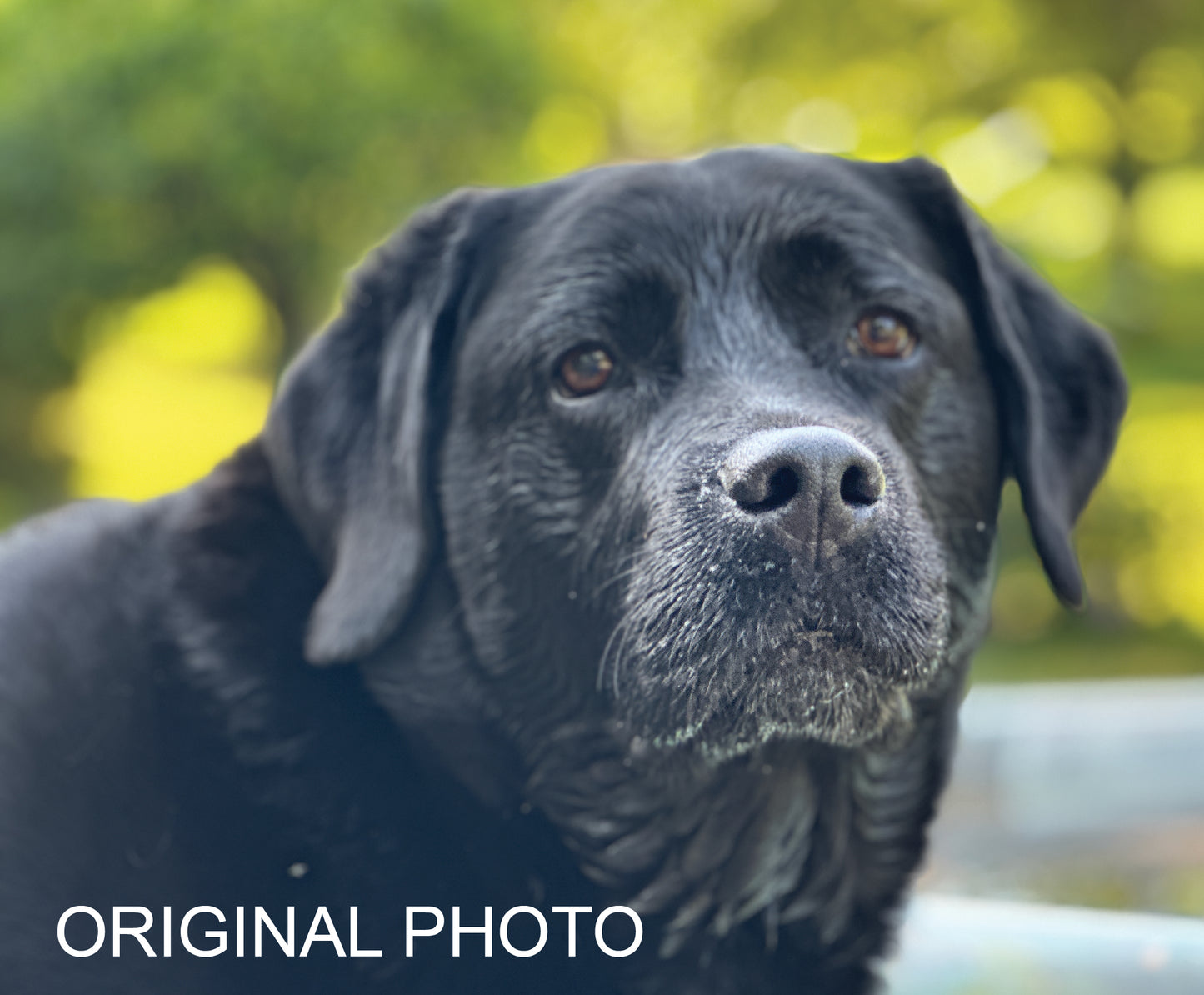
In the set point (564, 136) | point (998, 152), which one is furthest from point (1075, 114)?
point (564, 136)

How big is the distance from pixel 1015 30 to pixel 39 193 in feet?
28.3

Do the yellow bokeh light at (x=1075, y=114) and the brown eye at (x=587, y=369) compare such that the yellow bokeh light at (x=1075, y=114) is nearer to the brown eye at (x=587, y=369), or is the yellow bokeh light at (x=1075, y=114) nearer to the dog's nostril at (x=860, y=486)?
the brown eye at (x=587, y=369)

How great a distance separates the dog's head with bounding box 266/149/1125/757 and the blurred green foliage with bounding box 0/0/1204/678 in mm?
7401

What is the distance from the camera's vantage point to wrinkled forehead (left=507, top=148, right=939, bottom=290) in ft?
7.54

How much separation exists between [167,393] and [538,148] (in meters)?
5.36

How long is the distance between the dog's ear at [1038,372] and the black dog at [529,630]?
0.01 meters

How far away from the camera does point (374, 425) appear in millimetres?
2432

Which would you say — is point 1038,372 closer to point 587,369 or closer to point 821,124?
point 587,369

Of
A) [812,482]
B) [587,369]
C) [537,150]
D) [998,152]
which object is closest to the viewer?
[812,482]

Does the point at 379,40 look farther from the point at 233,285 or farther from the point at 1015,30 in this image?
the point at 1015,30

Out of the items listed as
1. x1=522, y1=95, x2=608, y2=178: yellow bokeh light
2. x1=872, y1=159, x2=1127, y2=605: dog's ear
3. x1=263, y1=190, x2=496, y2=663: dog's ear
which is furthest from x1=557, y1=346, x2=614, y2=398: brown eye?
x1=522, y1=95, x2=608, y2=178: yellow bokeh light

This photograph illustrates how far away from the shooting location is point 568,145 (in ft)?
46.8

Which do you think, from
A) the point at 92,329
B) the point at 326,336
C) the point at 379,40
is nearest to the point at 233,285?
the point at 92,329

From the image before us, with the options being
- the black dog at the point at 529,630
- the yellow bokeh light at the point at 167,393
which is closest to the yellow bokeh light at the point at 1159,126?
the yellow bokeh light at the point at 167,393
